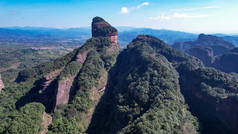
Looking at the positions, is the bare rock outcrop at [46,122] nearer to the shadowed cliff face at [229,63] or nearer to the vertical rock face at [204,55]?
the shadowed cliff face at [229,63]

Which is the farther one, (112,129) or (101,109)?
(101,109)

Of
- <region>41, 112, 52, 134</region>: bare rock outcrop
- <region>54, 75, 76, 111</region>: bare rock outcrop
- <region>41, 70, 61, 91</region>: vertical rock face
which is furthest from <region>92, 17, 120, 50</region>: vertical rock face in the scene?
<region>41, 112, 52, 134</region>: bare rock outcrop

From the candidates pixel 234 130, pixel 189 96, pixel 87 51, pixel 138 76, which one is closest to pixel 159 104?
pixel 138 76

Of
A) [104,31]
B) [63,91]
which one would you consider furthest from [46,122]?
[104,31]

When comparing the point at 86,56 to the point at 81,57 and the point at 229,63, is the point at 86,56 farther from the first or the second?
the point at 229,63

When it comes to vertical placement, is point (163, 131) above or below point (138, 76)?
below

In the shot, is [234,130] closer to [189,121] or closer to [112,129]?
[189,121]

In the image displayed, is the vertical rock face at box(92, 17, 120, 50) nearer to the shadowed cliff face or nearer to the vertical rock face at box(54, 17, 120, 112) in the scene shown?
the vertical rock face at box(54, 17, 120, 112)

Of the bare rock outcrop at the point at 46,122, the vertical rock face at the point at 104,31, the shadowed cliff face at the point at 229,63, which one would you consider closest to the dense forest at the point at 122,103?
the bare rock outcrop at the point at 46,122
